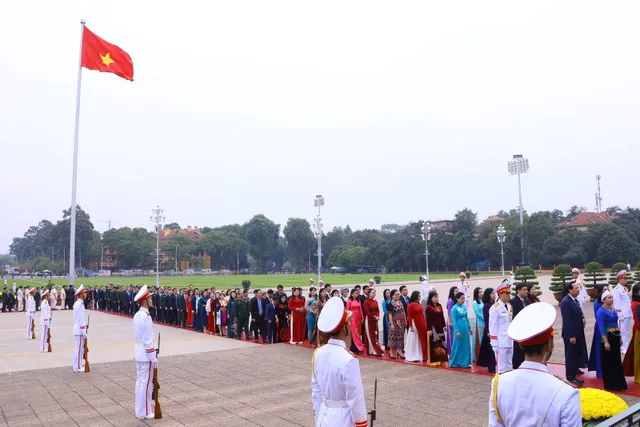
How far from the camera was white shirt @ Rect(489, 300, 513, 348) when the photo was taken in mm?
8016

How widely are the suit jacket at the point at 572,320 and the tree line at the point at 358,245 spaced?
2102 inches

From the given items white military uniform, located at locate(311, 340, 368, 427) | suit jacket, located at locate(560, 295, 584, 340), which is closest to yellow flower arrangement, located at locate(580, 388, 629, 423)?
white military uniform, located at locate(311, 340, 368, 427)

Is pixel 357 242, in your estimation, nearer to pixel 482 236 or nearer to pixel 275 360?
pixel 482 236

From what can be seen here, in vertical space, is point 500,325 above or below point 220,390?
above

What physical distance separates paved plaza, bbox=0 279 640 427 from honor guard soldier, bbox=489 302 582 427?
426cm

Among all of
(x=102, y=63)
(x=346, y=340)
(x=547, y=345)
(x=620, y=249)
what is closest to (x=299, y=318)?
(x=346, y=340)

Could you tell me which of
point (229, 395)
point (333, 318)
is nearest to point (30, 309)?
point (229, 395)

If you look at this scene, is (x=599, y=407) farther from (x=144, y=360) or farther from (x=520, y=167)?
(x=520, y=167)

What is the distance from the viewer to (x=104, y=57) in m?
21.8

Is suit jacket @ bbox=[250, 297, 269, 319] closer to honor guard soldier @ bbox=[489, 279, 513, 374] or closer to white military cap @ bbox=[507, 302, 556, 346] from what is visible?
honor guard soldier @ bbox=[489, 279, 513, 374]

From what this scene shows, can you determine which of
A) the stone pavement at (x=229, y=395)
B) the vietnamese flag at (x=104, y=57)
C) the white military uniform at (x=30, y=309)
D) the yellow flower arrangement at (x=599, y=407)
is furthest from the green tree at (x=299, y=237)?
the yellow flower arrangement at (x=599, y=407)

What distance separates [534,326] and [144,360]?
20.1 ft

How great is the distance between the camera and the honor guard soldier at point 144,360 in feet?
22.7

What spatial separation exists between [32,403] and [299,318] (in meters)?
7.73
